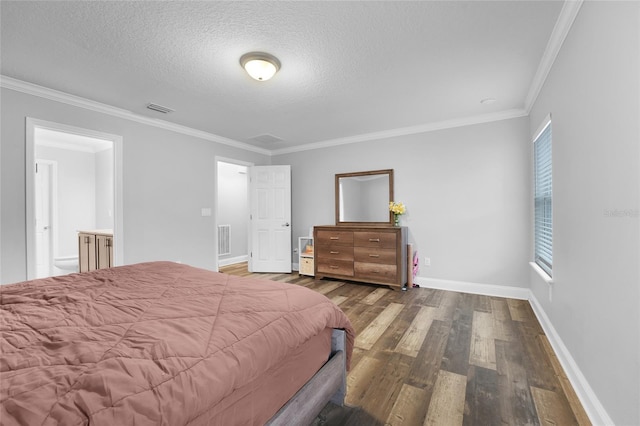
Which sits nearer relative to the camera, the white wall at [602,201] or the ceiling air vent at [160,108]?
the white wall at [602,201]

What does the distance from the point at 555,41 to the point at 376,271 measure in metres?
3.07

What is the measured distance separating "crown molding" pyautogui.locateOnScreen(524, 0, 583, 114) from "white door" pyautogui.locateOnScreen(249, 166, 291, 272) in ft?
12.2

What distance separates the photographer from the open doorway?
6078mm

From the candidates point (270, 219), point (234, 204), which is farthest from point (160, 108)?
point (234, 204)

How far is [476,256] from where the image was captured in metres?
3.78

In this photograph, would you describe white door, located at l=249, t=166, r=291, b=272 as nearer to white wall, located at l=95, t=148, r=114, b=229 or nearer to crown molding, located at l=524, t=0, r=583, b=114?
white wall, located at l=95, t=148, r=114, b=229

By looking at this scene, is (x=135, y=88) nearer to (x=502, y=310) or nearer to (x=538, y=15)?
(x=538, y=15)

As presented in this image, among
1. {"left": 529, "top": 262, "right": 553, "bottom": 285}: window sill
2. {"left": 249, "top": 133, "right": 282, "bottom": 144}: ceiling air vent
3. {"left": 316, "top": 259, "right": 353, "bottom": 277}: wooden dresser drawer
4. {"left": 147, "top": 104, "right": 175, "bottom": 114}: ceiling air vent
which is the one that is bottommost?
{"left": 316, "top": 259, "right": 353, "bottom": 277}: wooden dresser drawer

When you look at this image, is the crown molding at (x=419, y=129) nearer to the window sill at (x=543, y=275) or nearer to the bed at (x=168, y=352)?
the window sill at (x=543, y=275)

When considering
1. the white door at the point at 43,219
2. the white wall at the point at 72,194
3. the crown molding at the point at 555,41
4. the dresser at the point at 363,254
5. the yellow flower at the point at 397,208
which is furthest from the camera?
the white wall at the point at 72,194

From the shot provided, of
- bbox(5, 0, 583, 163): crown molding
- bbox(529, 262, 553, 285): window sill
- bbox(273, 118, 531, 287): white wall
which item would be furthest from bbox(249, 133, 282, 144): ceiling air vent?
bbox(529, 262, 553, 285): window sill

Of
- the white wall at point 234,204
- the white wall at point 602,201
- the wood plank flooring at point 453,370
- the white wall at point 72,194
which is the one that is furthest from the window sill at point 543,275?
the white wall at point 72,194

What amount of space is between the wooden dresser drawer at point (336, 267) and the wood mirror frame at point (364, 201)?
2.36 ft

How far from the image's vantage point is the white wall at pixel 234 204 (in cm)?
615
